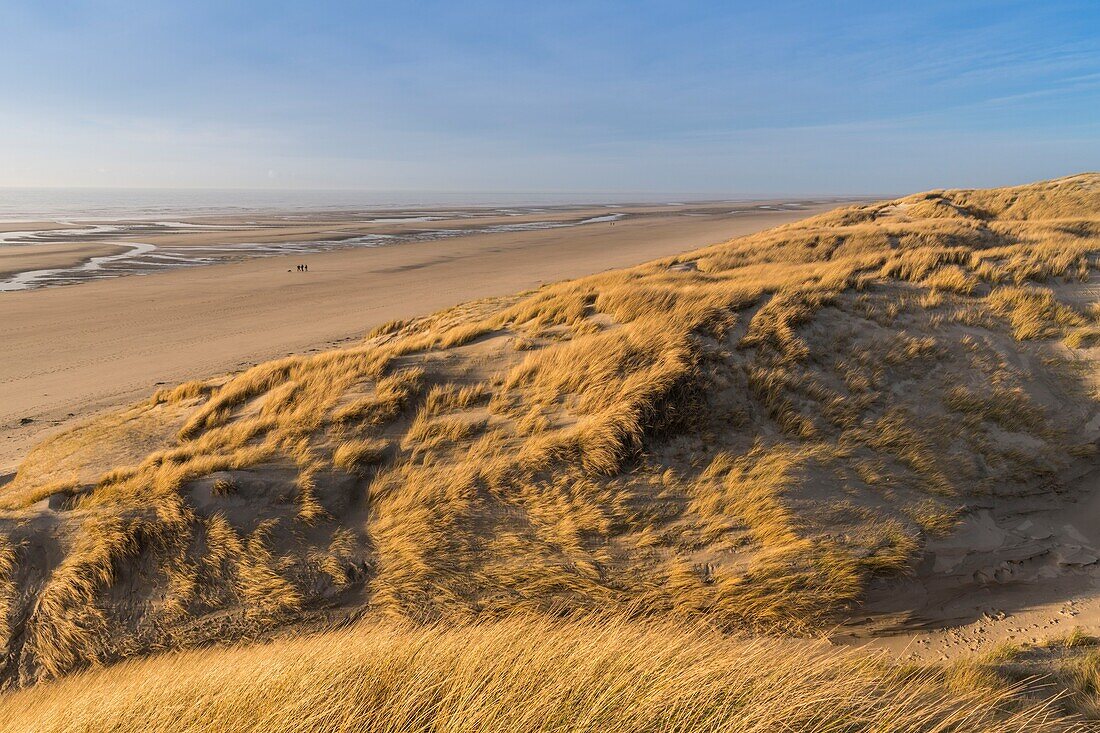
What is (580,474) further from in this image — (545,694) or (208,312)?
(208,312)

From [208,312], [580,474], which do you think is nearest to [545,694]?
[580,474]

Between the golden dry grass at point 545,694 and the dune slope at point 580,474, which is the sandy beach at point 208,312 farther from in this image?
the golden dry grass at point 545,694

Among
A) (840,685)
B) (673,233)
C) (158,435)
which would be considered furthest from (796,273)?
(673,233)

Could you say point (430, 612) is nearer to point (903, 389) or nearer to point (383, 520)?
point (383, 520)

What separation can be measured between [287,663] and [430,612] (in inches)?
54.6

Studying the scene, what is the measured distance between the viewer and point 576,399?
6820mm

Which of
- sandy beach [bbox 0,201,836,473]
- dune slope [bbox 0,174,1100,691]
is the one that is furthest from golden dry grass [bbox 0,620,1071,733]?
sandy beach [bbox 0,201,836,473]

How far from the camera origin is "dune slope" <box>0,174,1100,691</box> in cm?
498

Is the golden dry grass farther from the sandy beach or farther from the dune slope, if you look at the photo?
the sandy beach

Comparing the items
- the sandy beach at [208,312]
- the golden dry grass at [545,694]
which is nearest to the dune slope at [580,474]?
the golden dry grass at [545,694]

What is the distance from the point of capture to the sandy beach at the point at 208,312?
1259 cm

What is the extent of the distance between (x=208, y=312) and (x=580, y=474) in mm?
20575

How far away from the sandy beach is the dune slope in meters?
4.76

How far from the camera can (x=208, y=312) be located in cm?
2100
